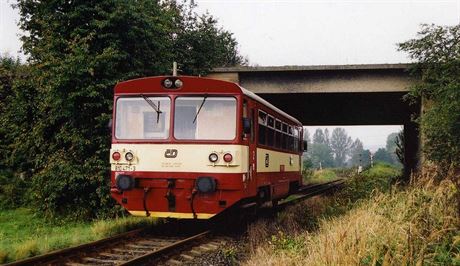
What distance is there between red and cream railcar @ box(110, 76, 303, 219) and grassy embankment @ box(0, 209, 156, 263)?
99 centimetres

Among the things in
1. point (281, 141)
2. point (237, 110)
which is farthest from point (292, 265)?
point (281, 141)

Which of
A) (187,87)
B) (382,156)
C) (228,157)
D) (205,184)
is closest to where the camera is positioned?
(205,184)

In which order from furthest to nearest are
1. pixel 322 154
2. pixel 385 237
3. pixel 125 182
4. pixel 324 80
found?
pixel 322 154
pixel 324 80
pixel 125 182
pixel 385 237

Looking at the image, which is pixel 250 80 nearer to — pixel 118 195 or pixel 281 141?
pixel 281 141

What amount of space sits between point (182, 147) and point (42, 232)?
15.9 feet

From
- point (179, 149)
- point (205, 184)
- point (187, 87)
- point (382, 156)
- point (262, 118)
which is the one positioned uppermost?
point (382, 156)

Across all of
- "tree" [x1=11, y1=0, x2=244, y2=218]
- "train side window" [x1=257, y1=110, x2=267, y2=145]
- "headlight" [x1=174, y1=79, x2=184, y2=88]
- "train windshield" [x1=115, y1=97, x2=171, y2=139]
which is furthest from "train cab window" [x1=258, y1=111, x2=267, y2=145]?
"tree" [x1=11, y1=0, x2=244, y2=218]

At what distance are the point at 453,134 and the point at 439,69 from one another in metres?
4.06

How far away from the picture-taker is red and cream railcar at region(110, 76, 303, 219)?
30.9 feet

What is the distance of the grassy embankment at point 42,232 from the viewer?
8086mm

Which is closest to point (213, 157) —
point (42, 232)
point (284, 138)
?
point (284, 138)

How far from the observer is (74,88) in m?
13.5

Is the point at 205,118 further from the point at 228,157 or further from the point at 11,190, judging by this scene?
the point at 11,190

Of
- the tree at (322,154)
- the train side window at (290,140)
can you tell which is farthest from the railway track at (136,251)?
the tree at (322,154)
